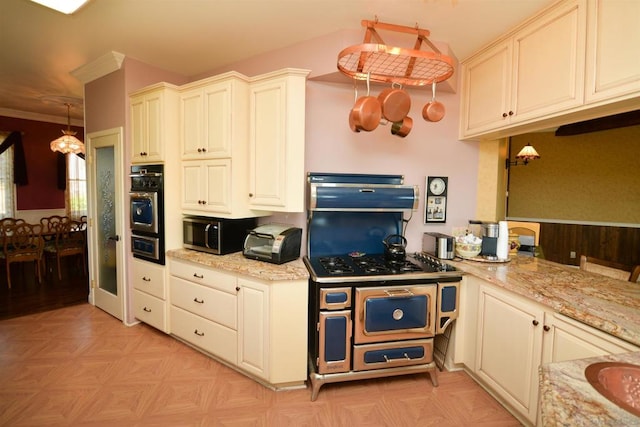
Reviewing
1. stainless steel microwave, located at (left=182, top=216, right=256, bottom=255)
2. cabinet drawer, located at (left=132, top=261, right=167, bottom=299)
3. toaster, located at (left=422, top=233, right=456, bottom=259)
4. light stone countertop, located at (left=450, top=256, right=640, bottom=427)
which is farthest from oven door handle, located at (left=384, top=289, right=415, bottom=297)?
cabinet drawer, located at (left=132, top=261, right=167, bottom=299)

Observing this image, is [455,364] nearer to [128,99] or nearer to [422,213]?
[422,213]

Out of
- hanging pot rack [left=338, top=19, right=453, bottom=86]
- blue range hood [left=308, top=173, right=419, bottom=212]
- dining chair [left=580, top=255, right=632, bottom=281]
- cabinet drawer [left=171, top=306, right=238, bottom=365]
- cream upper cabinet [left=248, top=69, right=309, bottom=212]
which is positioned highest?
hanging pot rack [left=338, top=19, right=453, bottom=86]

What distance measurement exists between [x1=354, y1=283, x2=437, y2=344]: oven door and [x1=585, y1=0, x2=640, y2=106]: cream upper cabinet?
4.78 ft

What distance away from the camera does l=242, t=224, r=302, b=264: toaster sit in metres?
2.22

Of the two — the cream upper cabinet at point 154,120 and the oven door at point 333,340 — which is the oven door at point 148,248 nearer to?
the cream upper cabinet at point 154,120

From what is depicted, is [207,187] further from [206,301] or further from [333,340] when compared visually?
[333,340]

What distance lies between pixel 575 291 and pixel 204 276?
8.00 ft

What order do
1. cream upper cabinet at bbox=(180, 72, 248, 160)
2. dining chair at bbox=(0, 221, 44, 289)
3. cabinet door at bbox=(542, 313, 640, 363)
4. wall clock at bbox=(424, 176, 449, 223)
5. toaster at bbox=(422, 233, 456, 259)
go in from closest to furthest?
cabinet door at bbox=(542, 313, 640, 363), cream upper cabinet at bbox=(180, 72, 248, 160), toaster at bbox=(422, 233, 456, 259), wall clock at bbox=(424, 176, 449, 223), dining chair at bbox=(0, 221, 44, 289)

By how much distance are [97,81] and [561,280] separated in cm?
442

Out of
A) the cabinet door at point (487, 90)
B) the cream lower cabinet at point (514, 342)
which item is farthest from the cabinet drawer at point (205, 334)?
the cabinet door at point (487, 90)

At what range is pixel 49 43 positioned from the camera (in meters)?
2.70

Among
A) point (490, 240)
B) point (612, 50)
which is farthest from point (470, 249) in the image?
point (612, 50)

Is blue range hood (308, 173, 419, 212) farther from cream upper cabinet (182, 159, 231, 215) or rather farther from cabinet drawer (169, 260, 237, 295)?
cabinet drawer (169, 260, 237, 295)

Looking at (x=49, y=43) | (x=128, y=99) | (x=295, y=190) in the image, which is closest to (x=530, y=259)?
(x=295, y=190)
